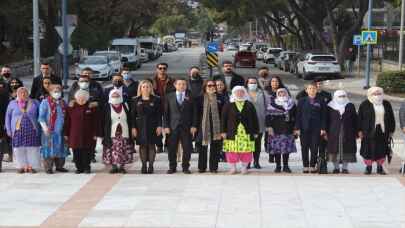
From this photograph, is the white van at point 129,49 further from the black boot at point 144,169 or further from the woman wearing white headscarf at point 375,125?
the woman wearing white headscarf at point 375,125

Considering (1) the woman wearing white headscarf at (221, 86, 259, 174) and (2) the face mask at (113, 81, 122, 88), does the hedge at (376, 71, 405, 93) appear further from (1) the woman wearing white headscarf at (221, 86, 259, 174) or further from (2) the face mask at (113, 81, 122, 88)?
(1) the woman wearing white headscarf at (221, 86, 259, 174)

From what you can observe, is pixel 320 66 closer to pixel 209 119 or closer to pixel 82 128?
pixel 209 119

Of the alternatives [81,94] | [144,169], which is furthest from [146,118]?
[81,94]

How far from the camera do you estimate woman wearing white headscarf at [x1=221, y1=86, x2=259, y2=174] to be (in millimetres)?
12844

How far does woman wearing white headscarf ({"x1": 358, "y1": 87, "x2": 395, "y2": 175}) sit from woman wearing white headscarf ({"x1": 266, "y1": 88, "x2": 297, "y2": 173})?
115 cm

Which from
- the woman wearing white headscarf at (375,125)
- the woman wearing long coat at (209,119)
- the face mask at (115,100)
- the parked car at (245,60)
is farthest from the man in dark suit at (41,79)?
the parked car at (245,60)

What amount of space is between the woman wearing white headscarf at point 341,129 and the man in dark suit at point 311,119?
14cm

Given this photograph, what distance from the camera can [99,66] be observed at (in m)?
40.9

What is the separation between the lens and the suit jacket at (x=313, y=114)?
12.9 meters

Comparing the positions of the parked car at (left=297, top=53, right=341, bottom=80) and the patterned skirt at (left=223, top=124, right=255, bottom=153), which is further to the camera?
the parked car at (left=297, top=53, right=341, bottom=80)

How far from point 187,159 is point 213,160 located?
0.47 metres

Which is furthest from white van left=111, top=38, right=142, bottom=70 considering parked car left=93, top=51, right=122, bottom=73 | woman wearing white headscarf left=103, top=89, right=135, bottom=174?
woman wearing white headscarf left=103, top=89, right=135, bottom=174

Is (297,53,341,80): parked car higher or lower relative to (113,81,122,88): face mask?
higher

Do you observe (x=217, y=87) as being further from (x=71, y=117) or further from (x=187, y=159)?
(x=71, y=117)
